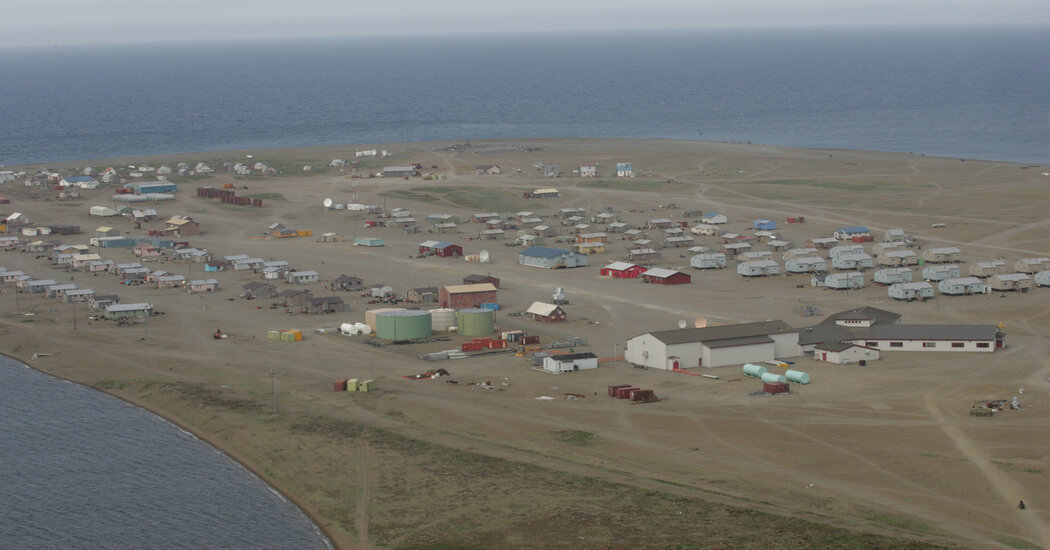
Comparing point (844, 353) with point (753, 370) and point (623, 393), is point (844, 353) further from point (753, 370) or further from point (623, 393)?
point (623, 393)

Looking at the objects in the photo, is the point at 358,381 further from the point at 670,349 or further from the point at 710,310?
the point at 710,310

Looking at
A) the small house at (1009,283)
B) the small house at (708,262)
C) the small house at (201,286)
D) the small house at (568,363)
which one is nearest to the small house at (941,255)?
the small house at (1009,283)

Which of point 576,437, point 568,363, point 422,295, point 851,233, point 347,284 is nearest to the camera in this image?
point 576,437

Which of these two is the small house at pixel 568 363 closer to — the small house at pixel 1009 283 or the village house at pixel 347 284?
the village house at pixel 347 284

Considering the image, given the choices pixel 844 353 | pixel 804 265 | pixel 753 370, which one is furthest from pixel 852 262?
pixel 753 370

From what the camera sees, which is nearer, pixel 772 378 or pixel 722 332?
pixel 772 378

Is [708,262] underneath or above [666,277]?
above
